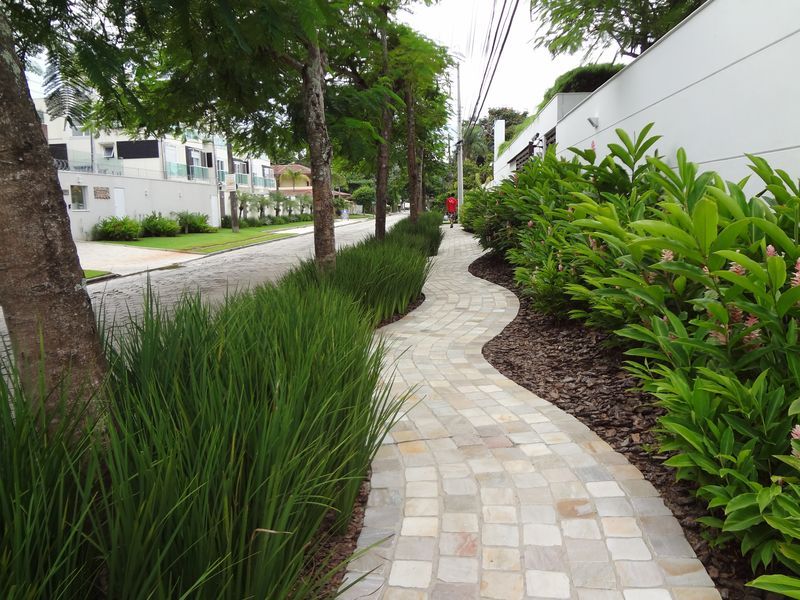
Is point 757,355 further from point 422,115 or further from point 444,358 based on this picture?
point 422,115

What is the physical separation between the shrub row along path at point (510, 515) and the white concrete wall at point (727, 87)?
2756 mm

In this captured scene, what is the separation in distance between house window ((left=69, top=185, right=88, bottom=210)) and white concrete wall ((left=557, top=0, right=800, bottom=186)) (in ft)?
83.8

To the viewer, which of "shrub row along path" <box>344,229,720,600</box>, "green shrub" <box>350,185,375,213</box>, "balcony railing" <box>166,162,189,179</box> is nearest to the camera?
"shrub row along path" <box>344,229,720,600</box>

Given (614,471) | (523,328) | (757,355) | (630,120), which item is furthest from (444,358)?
(630,120)

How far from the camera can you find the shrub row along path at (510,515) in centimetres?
200

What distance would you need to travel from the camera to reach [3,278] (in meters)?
1.93

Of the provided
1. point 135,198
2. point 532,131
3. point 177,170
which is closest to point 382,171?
point 532,131

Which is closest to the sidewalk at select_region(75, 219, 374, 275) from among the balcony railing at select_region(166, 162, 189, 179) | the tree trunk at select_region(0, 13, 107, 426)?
the tree trunk at select_region(0, 13, 107, 426)

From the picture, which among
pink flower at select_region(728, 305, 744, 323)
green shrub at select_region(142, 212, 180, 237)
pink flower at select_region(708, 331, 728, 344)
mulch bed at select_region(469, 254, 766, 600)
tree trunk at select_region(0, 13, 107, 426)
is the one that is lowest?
mulch bed at select_region(469, 254, 766, 600)

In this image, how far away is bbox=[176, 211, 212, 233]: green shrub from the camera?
32.2 m

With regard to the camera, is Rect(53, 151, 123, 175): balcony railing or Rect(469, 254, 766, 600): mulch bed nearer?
Rect(469, 254, 766, 600): mulch bed

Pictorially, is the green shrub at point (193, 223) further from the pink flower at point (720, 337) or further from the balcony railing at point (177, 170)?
the pink flower at point (720, 337)

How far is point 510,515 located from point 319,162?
18.2 feet

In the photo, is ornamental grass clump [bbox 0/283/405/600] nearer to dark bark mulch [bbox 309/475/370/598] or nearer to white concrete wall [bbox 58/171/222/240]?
dark bark mulch [bbox 309/475/370/598]
